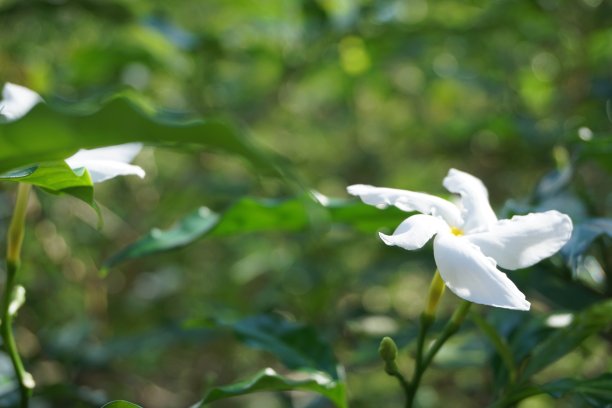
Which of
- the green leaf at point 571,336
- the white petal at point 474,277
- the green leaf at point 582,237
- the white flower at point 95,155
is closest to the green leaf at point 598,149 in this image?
the green leaf at point 582,237

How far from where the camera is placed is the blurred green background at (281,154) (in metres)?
1.53

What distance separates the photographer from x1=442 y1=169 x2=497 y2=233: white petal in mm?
731

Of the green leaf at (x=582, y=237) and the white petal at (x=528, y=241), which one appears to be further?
the green leaf at (x=582, y=237)

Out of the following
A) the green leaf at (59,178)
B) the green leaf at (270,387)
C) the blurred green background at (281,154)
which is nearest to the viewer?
the green leaf at (59,178)

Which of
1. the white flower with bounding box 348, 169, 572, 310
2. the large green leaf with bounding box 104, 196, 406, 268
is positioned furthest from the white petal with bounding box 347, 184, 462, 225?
the large green leaf with bounding box 104, 196, 406, 268

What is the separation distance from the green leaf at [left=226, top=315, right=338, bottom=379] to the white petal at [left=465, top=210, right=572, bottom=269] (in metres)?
0.28

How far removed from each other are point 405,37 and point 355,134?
1075mm

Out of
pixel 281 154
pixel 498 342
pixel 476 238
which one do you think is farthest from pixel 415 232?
pixel 281 154

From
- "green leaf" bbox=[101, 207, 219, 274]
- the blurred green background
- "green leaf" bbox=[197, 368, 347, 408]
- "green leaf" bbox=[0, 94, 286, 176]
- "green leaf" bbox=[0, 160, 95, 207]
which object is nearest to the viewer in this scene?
"green leaf" bbox=[0, 94, 286, 176]

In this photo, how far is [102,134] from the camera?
472mm

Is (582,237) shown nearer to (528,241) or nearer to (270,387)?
(528,241)

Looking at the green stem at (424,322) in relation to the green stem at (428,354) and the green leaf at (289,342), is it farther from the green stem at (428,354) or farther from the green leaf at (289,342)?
the green leaf at (289,342)

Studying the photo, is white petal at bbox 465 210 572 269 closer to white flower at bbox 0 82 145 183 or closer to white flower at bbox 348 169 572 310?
white flower at bbox 348 169 572 310

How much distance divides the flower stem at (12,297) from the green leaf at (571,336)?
535mm
